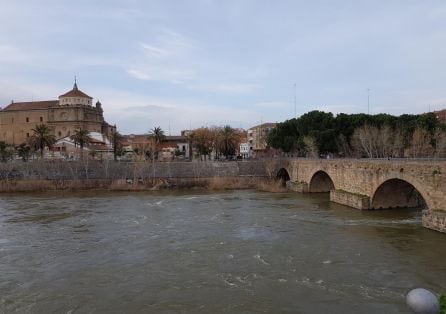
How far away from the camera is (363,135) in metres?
49.6

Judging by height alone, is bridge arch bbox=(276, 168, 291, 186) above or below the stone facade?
above

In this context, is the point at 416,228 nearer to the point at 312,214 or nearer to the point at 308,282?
the point at 312,214

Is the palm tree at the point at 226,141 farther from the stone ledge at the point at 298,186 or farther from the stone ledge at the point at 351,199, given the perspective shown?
the stone ledge at the point at 351,199

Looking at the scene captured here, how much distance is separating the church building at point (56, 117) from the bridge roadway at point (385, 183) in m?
68.5

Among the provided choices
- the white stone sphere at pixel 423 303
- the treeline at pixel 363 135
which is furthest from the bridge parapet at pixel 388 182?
the white stone sphere at pixel 423 303

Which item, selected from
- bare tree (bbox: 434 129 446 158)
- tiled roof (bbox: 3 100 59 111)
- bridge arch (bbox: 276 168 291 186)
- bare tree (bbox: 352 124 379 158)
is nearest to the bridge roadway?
bare tree (bbox: 352 124 379 158)

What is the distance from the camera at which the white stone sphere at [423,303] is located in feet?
34.4

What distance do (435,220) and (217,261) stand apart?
12.3m

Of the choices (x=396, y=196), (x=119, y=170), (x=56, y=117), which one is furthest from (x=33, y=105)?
(x=396, y=196)

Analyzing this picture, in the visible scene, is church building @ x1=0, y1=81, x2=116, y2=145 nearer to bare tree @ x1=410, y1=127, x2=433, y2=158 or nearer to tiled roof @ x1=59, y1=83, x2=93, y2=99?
tiled roof @ x1=59, y1=83, x2=93, y2=99

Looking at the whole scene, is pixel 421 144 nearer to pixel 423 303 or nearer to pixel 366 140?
pixel 366 140

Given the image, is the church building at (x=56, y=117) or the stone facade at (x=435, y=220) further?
the church building at (x=56, y=117)

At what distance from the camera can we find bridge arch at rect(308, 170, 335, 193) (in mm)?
44375

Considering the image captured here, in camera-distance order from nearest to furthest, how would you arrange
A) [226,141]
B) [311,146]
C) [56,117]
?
[311,146] → [226,141] → [56,117]
